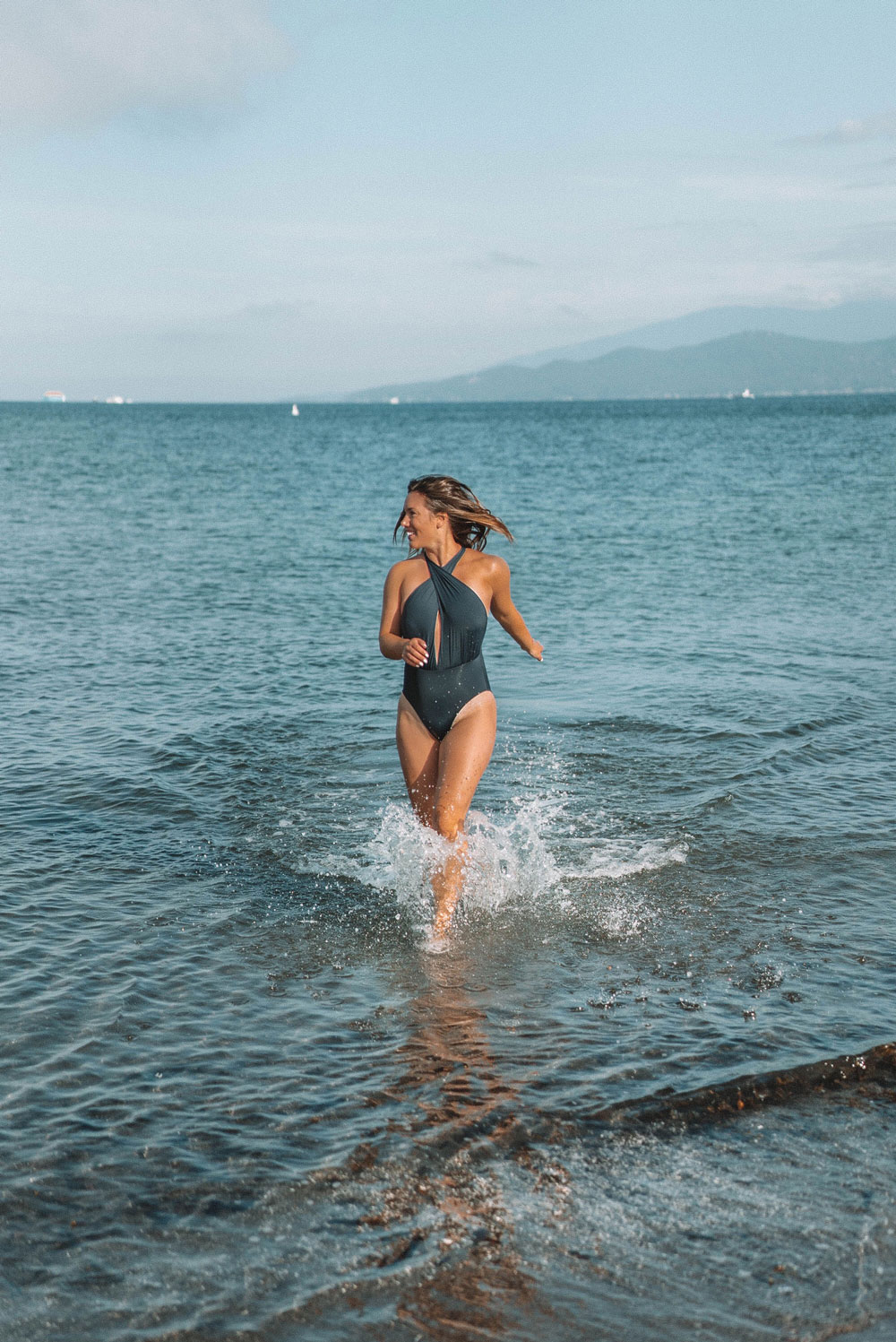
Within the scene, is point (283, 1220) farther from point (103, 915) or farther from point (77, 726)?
point (77, 726)

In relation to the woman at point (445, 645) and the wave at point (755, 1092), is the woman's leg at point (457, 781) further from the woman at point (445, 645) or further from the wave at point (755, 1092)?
the wave at point (755, 1092)

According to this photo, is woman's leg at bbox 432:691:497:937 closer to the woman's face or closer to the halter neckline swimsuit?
the halter neckline swimsuit

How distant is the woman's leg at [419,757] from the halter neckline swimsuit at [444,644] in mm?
60

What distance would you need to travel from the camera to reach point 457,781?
6.50m

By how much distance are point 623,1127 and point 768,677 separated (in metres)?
9.35

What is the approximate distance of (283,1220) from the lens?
13.3ft

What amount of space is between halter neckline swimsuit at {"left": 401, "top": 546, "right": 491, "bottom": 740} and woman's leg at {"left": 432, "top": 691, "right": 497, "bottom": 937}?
0.08 m

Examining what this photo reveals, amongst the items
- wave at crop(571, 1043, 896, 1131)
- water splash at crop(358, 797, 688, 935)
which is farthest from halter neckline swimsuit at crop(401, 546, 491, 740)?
wave at crop(571, 1043, 896, 1131)

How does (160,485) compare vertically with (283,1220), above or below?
above

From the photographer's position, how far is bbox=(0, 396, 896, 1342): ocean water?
377 cm

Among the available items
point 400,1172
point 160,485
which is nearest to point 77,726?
point 400,1172

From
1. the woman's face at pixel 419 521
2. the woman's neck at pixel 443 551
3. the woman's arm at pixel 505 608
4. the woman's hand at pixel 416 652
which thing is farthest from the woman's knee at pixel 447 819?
the woman's face at pixel 419 521

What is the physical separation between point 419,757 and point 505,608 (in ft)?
3.34

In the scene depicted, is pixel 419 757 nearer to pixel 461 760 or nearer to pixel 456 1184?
pixel 461 760
